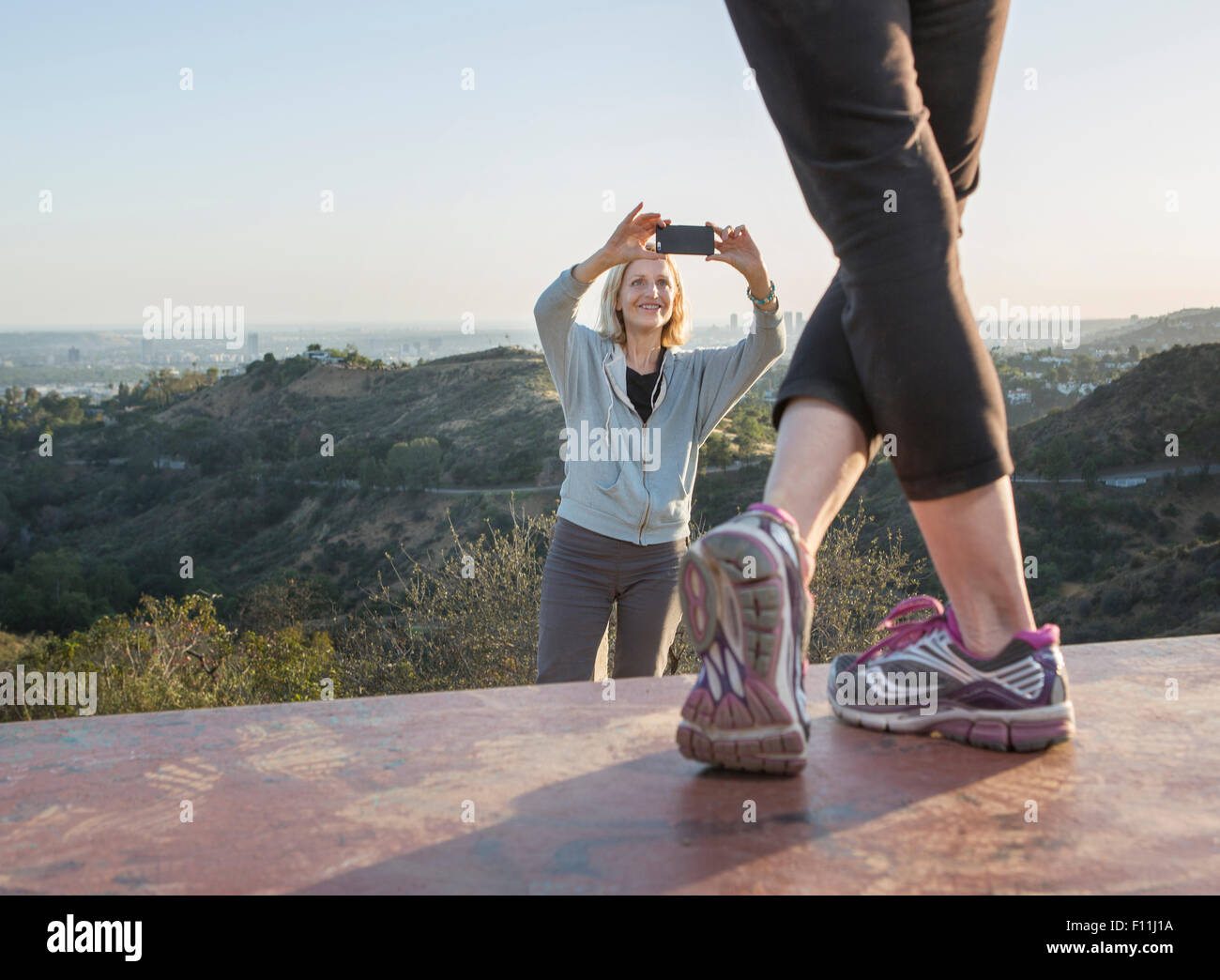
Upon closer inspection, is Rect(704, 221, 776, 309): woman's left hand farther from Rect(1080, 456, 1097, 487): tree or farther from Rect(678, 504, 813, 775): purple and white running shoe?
Rect(1080, 456, 1097, 487): tree

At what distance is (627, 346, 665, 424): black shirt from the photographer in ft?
10.1

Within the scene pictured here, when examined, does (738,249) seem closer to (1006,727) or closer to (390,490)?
(1006,727)

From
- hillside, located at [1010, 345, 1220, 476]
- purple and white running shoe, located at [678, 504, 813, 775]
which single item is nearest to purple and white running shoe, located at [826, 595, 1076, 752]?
purple and white running shoe, located at [678, 504, 813, 775]

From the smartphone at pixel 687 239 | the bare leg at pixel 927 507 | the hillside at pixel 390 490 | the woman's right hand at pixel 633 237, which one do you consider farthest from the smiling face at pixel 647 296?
the hillside at pixel 390 490

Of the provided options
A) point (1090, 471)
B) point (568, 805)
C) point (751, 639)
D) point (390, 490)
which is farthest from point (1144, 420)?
point (568, 805)

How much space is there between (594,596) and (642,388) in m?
0.68

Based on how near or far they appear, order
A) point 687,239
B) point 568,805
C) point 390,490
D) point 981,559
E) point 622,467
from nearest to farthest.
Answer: point 568,805, point 981,559, point 687,239, point 622,467, point 390,490

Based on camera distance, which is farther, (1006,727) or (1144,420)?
(1144,420)

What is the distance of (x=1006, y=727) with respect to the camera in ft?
3.22

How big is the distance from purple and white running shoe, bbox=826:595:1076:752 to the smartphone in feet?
5.14

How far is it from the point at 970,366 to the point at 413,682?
11694mm

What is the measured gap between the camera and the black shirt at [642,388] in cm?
308
